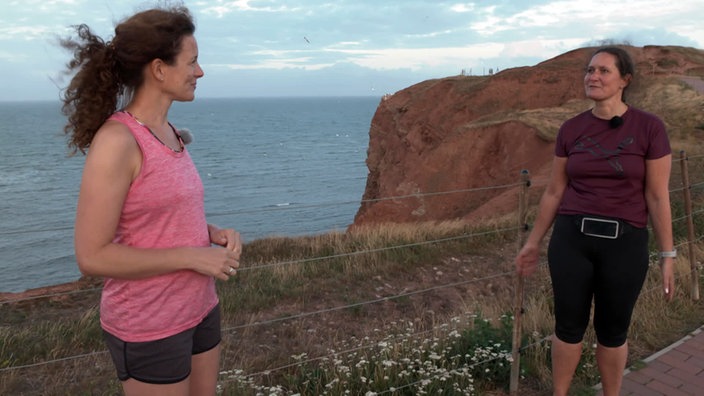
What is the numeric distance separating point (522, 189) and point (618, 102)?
957mm

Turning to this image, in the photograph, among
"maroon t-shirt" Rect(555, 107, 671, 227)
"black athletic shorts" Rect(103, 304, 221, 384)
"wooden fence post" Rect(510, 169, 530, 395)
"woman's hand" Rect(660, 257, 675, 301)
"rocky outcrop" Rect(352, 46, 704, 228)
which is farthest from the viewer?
"rocky outcrop" Rect(352, 46, 704, 228)

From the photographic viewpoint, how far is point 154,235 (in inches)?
73.3

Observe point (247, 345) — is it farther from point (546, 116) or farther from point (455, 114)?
point (455, 114)

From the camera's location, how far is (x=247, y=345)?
576 centimetres

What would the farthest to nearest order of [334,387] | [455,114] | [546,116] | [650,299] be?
[455,114] → [546,116] → [650,299] → [334,387]

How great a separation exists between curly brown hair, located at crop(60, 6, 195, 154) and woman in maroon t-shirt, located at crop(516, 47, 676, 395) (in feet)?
6.99

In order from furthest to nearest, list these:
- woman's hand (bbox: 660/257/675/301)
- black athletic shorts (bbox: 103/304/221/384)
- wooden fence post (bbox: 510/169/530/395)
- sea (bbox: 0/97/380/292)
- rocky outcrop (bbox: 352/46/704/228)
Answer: sea (bbox: 0/97/380/292), rocky outcrop (bbox: 352/46/704/228), wooden fence post (bbox: 510/169/530/395), woman's hand (bbox: 660/257/675/301), black athletic shorts (bbox: 103/304/221/384)

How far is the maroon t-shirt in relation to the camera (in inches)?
116

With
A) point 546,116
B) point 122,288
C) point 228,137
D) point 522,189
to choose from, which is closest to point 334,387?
point 522,189

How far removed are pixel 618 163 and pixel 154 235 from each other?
2.24 m

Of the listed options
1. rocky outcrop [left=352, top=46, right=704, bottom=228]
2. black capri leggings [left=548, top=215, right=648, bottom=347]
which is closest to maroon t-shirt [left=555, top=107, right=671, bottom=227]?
black capri leggings [left=548, top=215, right=648, bottom=347]

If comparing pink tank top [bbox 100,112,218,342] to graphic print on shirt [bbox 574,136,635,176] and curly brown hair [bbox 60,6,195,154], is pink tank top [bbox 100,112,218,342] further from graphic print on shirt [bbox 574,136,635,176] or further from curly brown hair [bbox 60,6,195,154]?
graphic print on shirt [bbox 574,136,635,176]

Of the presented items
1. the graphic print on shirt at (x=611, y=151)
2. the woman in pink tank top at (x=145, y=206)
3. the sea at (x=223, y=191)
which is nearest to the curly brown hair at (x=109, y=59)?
the woman in pink tank top at (x=145, y=206)

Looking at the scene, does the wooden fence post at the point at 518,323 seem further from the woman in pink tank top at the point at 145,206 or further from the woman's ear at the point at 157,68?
the woman's ear at the point at 157,68
